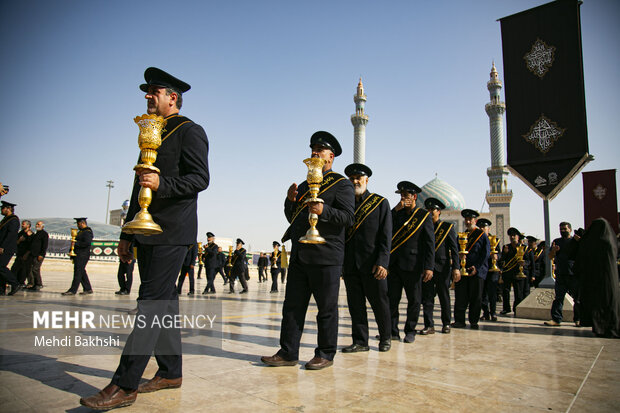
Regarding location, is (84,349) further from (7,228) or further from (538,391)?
(7,228)

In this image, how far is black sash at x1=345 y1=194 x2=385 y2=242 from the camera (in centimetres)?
445

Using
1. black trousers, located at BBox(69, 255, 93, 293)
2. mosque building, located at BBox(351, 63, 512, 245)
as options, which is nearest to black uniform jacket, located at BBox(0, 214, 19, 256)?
black trousers, located at BBox(69, 255, 93, 293)

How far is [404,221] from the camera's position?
557cm

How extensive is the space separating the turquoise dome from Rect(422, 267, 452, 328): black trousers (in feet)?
171

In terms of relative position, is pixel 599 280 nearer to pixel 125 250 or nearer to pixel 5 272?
pixel 125 250

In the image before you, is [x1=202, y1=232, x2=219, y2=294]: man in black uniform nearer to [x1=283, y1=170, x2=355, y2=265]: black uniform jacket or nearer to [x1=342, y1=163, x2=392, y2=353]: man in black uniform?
[x1=342, y1=163, x2=392, y2=353]: man in black uniform

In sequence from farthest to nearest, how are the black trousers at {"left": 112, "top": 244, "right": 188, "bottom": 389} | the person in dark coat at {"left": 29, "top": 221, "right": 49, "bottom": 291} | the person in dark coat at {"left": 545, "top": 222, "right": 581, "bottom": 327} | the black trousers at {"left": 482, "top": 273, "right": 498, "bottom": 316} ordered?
the person in dark coat at {"left": 29, "top": 221, "right": 49, "bottom": 291} < the black trousers at {"left": 482, "top": 273, "right": 498, "bottom": 316} < the person in dark coat at {"left": 545, "top": 222, "right": 581, "bottom": 327} < the black trousers at {"left": 112, "top": 244, "right": 188, "bottom": 389}

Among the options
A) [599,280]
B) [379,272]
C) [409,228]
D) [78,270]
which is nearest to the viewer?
[379,272]

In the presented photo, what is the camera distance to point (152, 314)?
7.97 feet

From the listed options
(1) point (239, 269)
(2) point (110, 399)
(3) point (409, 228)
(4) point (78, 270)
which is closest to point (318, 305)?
(2) point (110, 399)

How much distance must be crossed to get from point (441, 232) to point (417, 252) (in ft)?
4.37

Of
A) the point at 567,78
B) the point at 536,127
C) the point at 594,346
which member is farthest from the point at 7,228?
the point at 567,78

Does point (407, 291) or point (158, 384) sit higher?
point (407, 291)

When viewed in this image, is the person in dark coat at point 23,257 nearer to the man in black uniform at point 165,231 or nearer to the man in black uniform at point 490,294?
the man in black uniform at point 165,231
